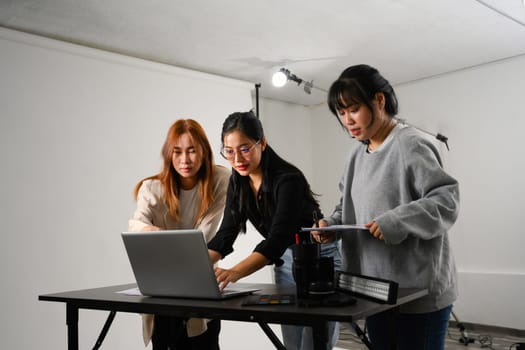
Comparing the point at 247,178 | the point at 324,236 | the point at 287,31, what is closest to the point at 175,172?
the point at 247,178

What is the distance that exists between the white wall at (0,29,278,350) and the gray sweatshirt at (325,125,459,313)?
256cm

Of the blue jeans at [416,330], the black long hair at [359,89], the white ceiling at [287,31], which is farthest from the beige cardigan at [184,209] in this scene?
the white ceiling at [287,31]

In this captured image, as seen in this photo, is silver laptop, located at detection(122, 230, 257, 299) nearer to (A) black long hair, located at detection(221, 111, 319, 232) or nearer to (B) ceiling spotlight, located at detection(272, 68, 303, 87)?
(A) black long hair, located at detection(221, 111, 319, 232)

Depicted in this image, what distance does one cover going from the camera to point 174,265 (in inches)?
55.3

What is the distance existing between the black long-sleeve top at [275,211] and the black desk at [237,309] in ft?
0.50

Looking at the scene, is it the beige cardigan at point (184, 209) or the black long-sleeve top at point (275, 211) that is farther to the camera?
the beige cardigan at point (184, 209)

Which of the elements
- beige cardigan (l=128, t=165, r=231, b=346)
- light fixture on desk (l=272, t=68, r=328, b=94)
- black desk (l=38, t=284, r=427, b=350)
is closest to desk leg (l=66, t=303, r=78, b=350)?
black desk (l=38, t=284, r=427, b=350)

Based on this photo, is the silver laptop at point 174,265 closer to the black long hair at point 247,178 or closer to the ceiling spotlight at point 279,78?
the black long hair at point 247,178

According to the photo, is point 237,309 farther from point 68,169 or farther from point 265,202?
point 68,169

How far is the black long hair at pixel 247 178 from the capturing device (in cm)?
172

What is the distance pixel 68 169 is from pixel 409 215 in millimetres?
2891

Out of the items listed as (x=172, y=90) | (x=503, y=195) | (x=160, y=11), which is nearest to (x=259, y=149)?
(x=160, y=11)

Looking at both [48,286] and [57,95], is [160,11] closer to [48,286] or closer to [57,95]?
[57,95]

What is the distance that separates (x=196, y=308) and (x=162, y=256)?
0.65 ft
